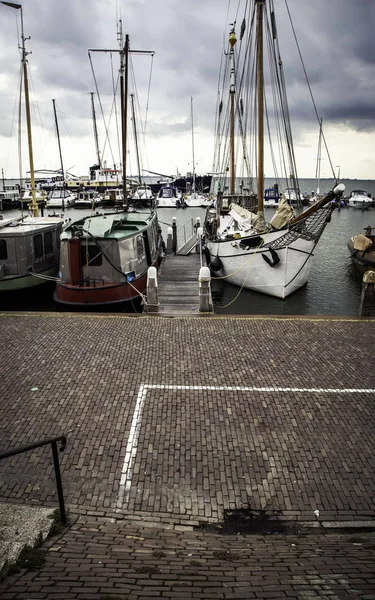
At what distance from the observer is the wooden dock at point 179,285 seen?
548 inches

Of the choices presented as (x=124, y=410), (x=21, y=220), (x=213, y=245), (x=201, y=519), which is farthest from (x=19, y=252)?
(x=201, y=519)

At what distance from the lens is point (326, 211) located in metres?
16.7

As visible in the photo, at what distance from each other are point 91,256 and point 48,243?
17.8 feet

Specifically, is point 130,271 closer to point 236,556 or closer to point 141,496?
point 141,496

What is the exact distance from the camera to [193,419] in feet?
23.6

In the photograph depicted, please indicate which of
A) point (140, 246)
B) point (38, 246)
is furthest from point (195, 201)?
point (140, 246)

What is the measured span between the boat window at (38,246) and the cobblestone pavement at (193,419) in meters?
7.58

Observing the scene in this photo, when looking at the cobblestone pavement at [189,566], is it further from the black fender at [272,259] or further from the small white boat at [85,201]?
the small white boat at [85,201]

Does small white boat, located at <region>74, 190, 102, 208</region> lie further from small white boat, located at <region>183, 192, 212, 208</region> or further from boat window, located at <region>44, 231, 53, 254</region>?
boat window, located at <region>44, 231, 53, 254</region>

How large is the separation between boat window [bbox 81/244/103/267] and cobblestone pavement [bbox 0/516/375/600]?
1100 cm

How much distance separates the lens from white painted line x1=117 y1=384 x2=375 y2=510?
570 centimetres

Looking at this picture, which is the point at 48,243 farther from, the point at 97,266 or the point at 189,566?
the point at 189,566

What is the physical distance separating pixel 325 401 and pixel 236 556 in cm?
414

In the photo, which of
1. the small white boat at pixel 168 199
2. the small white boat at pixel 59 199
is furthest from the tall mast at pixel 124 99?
the small white boat at pixel 168 199
